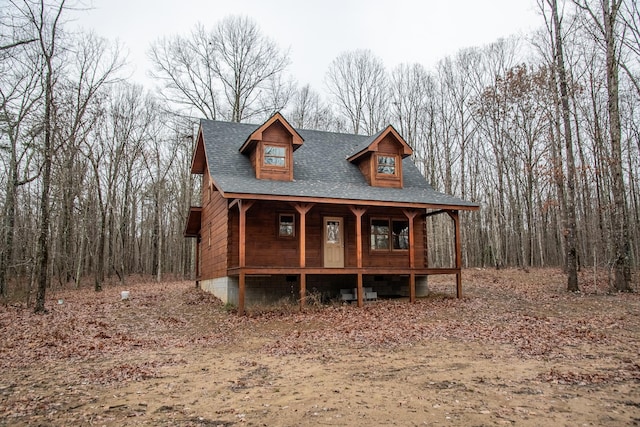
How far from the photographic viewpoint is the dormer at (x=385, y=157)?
709 inches

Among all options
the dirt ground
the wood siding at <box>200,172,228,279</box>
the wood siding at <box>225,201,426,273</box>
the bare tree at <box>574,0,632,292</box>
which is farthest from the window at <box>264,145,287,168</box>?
the bare tree at <box>574,0,632,292</box>

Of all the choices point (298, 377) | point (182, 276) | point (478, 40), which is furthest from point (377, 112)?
point (298, 377)

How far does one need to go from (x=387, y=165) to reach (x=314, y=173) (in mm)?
3201

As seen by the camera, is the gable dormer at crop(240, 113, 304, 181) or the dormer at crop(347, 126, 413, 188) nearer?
the gable dormer at crop(240, 113, 304, 181)

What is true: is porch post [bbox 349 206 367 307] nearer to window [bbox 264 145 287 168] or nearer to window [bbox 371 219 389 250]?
window [bbox 371 219 389 250]

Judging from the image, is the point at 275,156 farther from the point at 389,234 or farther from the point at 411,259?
the point at 411,259

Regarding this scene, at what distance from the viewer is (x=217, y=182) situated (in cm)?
1429

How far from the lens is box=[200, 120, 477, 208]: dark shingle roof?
48.5 feet

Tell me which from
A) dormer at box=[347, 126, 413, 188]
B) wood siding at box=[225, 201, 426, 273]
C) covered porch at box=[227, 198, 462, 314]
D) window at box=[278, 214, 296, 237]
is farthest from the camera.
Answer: dormer at box=[347, 126, 413, 188]

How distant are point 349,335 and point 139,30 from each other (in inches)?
937

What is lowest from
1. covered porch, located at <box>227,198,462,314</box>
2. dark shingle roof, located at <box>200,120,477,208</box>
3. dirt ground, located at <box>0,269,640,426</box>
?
dirt ground, located at <box>0,269,640,426</box>

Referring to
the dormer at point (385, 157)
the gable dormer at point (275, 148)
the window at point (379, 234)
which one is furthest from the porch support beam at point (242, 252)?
the dormer at point (385, 157)

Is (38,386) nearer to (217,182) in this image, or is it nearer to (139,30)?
(217,182)

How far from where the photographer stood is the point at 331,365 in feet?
26.7
